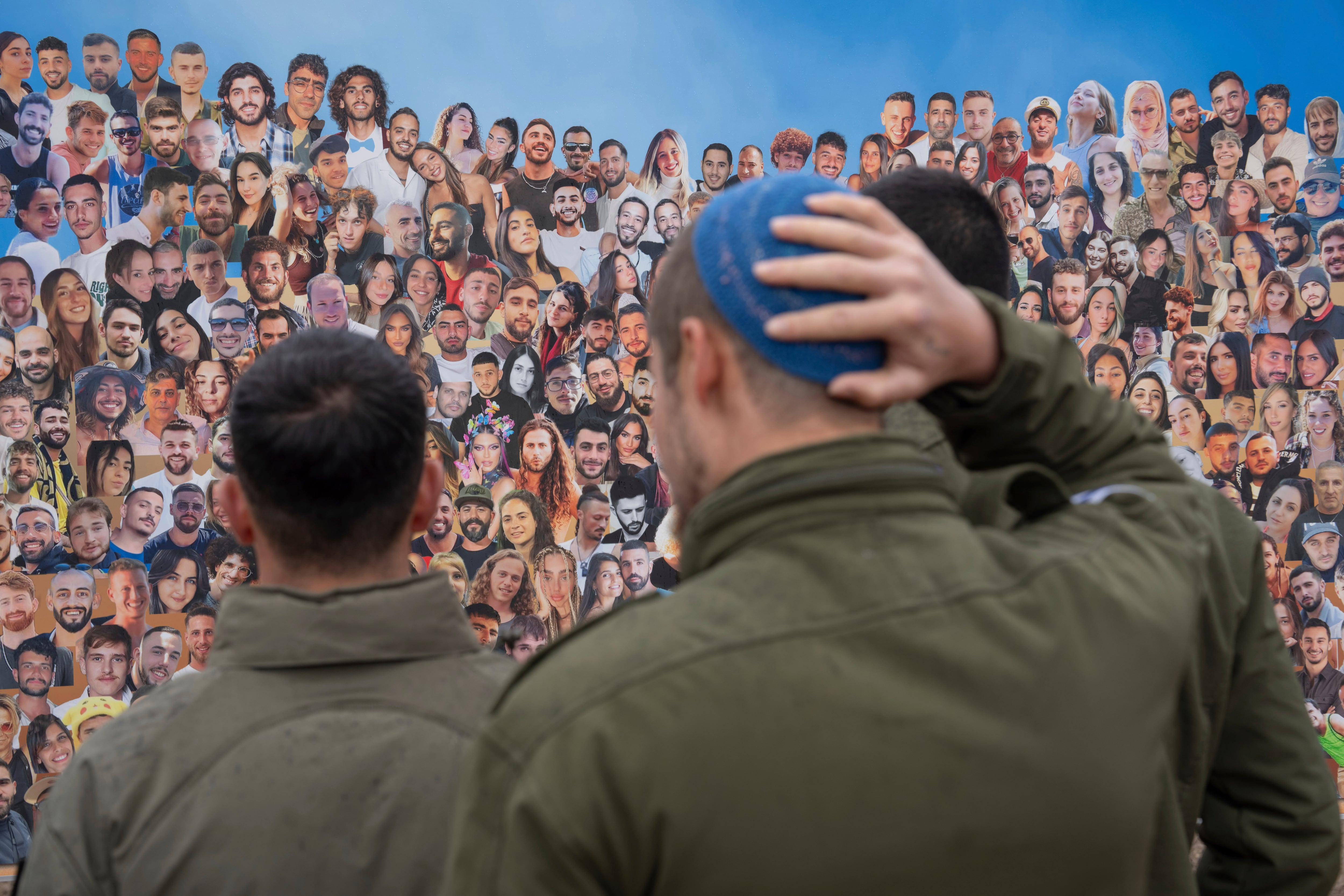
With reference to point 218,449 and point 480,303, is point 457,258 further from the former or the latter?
point 218,449

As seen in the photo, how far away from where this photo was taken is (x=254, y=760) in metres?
1.00

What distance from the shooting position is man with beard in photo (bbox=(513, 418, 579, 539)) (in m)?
4.45

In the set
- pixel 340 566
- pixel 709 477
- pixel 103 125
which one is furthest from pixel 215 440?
pixel 709 477

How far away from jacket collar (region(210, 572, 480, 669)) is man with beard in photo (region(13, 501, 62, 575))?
3.49 meters

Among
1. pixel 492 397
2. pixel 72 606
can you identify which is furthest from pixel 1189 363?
pixel 72 606

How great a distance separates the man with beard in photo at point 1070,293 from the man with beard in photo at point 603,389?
8.08 ft

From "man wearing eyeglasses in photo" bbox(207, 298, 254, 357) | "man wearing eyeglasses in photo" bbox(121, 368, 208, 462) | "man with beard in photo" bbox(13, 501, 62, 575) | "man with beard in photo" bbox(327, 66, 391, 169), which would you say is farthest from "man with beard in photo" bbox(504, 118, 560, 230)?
"man with beard in photo" bbox(13, 501, 62, 575)

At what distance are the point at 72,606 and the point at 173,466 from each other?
708 millimetres

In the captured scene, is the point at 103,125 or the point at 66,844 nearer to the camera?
the point at 66,844

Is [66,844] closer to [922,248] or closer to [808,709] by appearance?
[808,709]

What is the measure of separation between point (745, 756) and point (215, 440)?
161 inches

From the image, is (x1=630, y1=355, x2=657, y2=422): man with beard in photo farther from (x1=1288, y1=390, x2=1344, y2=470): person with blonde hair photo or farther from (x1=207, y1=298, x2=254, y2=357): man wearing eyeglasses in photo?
(x1=1288, y1=390, x2=1344, y2=470): person with blonde hair photo

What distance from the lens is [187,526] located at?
13.3ft

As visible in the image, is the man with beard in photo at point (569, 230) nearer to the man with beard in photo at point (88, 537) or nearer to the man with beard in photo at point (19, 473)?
the man with beard in photo at point (88, 537)
